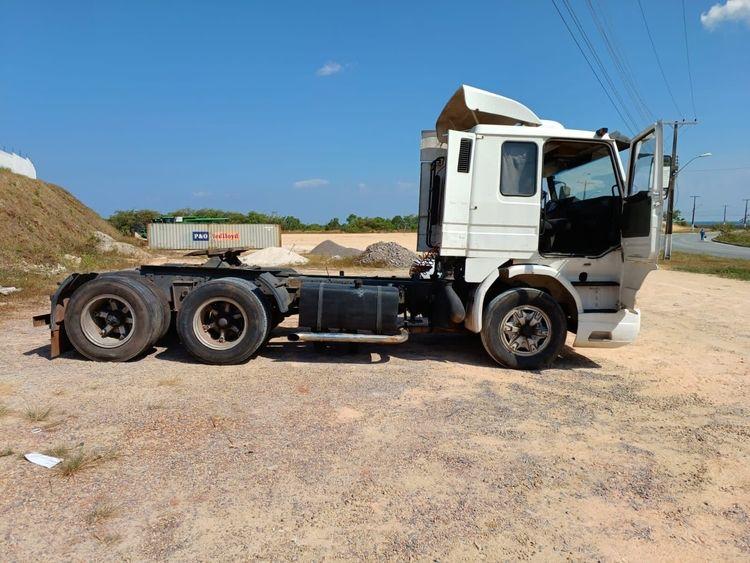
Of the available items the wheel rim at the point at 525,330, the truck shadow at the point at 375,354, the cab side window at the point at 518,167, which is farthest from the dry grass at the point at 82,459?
the cab side window at the point at 518,167

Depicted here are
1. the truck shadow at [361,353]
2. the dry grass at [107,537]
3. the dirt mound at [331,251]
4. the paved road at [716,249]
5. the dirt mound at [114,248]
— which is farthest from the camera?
the paved road at [716,249]

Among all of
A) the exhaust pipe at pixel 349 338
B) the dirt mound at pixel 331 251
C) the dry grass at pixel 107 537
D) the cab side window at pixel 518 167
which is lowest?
the dry grass at pixel 107 537

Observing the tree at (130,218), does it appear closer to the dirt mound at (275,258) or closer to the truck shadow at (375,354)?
the dirt mound at (275,258)

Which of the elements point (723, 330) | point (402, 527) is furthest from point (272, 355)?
point (723, 330)

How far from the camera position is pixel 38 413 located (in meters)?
4.26

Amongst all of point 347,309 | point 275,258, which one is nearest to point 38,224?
point 275,258

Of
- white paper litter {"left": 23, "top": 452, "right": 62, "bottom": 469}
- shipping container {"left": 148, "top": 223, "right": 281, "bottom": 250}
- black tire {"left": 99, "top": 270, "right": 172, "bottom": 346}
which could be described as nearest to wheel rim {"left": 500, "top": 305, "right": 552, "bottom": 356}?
black tire {"left": 99, "top": 270, "right": 172, "bottom": 346}

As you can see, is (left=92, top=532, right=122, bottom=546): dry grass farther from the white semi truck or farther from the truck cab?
the truck cab

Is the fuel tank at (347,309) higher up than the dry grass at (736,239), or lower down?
lower down

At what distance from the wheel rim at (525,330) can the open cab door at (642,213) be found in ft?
3.46

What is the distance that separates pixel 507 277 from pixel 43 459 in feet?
16.0

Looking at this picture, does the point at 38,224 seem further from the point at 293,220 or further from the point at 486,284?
the point at 293,220

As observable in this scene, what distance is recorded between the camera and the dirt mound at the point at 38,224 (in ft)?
58.3

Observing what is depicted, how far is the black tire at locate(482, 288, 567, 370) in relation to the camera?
231 inches
